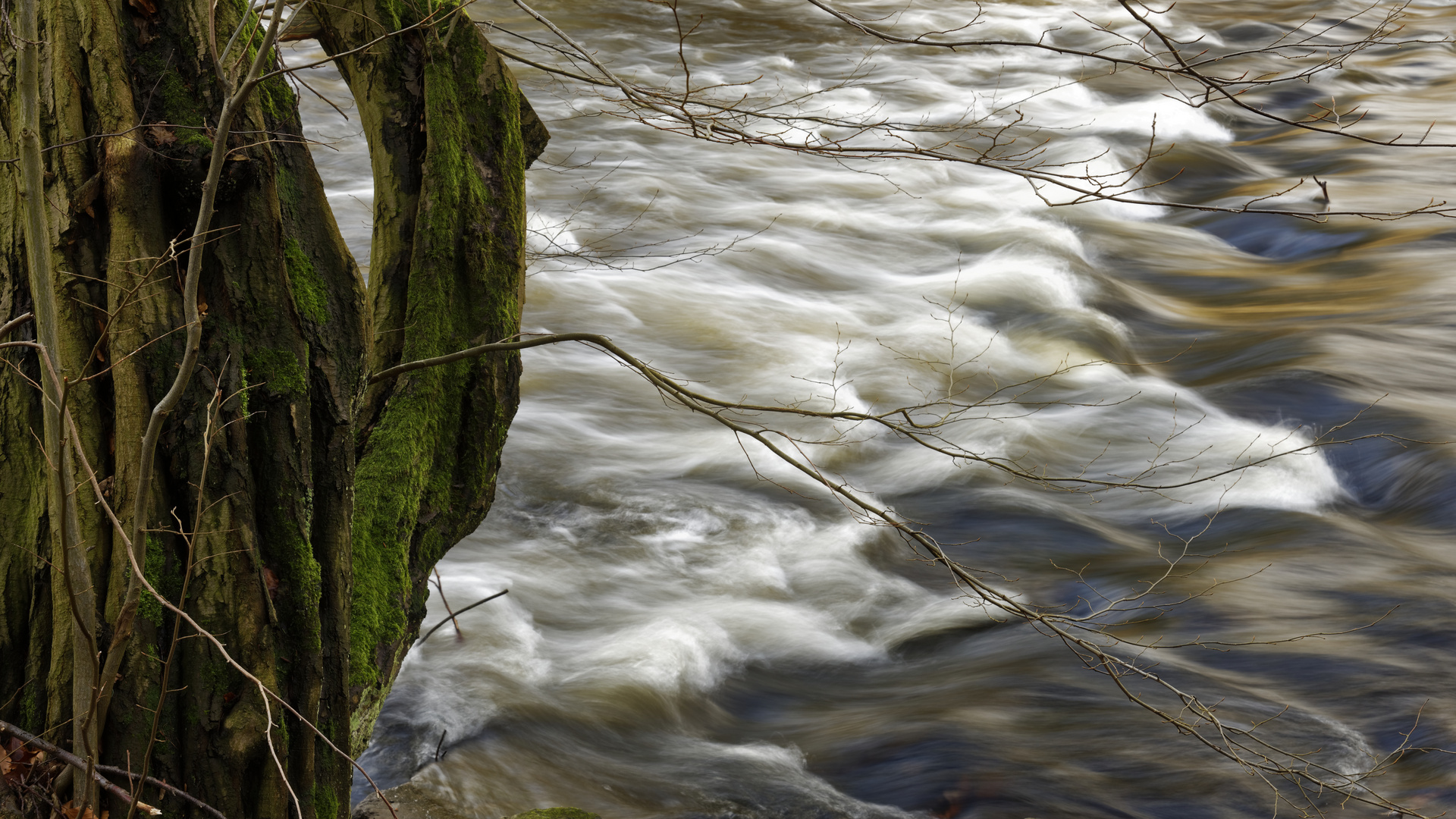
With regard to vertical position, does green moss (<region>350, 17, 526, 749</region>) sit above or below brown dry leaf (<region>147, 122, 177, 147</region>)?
below

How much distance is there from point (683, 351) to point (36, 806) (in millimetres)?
6099

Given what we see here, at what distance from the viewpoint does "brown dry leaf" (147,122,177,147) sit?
1958 mm

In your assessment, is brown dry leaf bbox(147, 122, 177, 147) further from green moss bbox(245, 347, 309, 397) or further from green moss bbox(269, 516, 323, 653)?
green moss bbox(269, 516, 323, 653)

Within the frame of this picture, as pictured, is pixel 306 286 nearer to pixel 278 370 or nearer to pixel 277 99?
pixel 278 370

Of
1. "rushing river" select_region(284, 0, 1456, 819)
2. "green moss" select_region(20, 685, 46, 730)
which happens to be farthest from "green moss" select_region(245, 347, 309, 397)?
"rushing river" select_region(284, 0, 1456, 819)

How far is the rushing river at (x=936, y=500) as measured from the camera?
4.37 m

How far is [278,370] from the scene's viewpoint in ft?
6.90

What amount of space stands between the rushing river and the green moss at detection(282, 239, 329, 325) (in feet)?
2.62

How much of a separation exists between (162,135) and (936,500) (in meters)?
5.12

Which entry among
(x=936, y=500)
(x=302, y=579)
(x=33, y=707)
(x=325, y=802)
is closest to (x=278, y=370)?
(x=302, y=579)

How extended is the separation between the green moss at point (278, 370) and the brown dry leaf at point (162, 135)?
38cm

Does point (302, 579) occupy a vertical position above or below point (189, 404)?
below

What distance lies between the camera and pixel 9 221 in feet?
6.43

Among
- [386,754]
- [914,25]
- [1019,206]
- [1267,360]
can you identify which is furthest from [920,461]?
[914,25]
